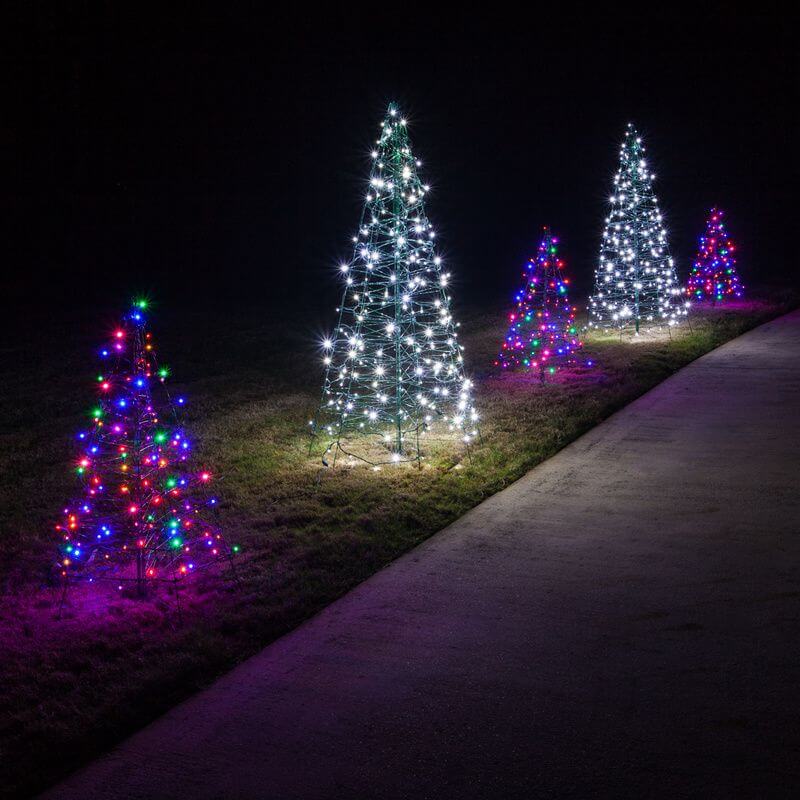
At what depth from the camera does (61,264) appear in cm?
2533

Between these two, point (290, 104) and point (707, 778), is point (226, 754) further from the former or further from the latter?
point (290, 104)

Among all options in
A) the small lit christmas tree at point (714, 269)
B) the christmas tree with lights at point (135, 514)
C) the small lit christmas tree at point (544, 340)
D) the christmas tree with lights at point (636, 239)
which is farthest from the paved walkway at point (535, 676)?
the small lit christmas tree at point (714, 269)

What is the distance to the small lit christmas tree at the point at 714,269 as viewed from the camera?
15.5m

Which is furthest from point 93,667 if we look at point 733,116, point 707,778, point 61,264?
point 733,116

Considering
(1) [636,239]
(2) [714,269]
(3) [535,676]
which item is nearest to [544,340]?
(1) [636,239]

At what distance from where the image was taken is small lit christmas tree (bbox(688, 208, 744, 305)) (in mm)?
15477

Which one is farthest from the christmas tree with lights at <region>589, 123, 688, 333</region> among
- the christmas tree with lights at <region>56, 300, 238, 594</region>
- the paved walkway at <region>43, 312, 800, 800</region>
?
the christmas tree with lights at <region>56, 300, 238, 594</region>

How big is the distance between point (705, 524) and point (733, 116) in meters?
35.5

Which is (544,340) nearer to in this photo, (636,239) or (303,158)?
(636,239)

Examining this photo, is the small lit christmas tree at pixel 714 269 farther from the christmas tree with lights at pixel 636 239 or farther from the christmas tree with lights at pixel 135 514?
the christmas tree with lights at pixel 135 514

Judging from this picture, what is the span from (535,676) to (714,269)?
14411mm

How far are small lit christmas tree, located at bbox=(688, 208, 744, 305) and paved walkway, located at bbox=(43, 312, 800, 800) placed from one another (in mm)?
11289

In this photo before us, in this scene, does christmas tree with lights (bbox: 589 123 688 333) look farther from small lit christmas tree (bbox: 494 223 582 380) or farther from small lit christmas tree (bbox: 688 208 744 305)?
small lit christmas tree (bbox: 688 208 744 305)

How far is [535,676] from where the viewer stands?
132 inches
